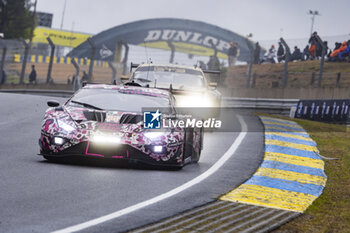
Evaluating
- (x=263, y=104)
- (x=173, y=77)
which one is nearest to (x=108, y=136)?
(x=173, y=77)

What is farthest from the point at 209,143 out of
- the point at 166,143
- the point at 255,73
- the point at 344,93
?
the point at 255,73

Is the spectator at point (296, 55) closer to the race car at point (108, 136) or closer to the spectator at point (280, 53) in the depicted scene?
the spectator at point (280, 53)

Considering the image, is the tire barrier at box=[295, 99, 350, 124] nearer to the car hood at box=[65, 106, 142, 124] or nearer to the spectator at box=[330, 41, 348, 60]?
the spectator at box=[330, 41, 348, 60]

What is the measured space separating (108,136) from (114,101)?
3.85ft

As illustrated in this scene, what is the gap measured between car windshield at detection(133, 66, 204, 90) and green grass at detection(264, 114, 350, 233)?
297 cm

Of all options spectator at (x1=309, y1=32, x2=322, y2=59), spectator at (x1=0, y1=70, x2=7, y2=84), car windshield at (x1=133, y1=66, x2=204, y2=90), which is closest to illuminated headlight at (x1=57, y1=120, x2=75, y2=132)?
car windshield at (x1=133, y1=66, x2=204, y2=90)

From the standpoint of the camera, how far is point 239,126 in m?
17.6

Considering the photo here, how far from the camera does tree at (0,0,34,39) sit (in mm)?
70125

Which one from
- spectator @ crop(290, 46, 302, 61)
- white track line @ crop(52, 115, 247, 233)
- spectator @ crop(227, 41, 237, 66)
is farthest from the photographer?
spectator @ crop(227, 41, 237, 66)

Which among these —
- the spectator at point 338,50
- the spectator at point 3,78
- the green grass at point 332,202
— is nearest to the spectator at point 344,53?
the spectator at point 338,50

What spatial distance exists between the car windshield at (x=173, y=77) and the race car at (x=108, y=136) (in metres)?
5.33

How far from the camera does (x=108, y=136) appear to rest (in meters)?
8.99

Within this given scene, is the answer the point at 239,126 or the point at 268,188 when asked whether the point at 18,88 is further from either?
the point at 268,188

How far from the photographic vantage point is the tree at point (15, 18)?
7012 cm
